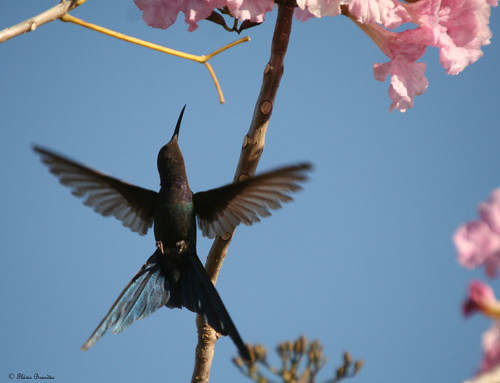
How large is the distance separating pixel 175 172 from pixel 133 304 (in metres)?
0.37

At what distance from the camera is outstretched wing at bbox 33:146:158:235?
1360 mm

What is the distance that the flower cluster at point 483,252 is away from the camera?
41cm


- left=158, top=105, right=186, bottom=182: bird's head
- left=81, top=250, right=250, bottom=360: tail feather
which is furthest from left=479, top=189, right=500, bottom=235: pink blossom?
left=158, top=105, right=186, bottom=182: bird's head

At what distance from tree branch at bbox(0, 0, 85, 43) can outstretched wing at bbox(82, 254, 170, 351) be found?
26.2 inches

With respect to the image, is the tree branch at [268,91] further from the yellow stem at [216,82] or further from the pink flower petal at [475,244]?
the pink flower petal at [475,244]

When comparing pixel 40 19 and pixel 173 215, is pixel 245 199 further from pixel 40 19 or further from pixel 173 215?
pixel 40 19

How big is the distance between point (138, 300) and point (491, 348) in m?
1.12

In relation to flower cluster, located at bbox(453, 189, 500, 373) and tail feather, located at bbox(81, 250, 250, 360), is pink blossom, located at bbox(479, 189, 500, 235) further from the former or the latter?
tail feather, located at bbox(81, 250, 250, 360)

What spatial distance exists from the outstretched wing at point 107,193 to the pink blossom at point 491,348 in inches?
40.9

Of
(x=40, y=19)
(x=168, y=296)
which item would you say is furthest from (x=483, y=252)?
(x=168, y=296)

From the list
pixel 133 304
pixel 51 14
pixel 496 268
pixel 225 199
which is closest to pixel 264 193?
pixel 225 199

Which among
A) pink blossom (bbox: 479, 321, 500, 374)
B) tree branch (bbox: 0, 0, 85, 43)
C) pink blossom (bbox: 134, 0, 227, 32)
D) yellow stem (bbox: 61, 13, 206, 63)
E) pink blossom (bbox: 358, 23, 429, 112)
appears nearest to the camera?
pink blossom (bbox: 479, 321, 500, 374)

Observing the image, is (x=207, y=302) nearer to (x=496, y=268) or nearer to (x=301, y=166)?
(x=301, y=166)

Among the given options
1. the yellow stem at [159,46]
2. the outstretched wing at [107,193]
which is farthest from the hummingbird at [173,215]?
the yellow stem at [159,46]
